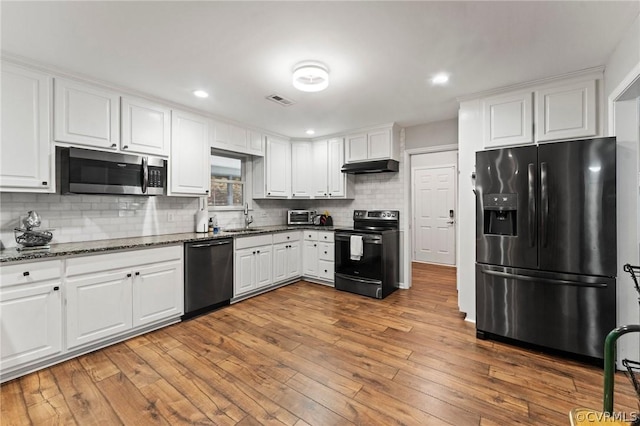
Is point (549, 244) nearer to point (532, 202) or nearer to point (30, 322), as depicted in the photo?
point (532, 202)

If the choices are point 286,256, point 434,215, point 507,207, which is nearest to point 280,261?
point 286,256

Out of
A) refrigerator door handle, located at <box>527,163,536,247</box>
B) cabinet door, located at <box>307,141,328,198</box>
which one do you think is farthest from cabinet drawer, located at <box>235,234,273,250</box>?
refrigerator door handle, located at <box>527,163,536,247</box>

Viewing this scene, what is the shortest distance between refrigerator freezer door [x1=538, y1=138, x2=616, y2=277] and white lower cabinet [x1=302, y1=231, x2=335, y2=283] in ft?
8.92

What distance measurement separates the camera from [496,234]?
2.74 meters

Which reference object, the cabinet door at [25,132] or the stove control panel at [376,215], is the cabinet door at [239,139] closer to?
the cabinet door at [25,132]

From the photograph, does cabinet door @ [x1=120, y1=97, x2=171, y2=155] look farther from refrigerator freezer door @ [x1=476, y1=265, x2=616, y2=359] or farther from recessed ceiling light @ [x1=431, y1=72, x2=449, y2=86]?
→ refrigerator freezer door @ [x1=476, y1=265, x2=616, y2=359]

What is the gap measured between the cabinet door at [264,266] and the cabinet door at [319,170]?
1.38 meters

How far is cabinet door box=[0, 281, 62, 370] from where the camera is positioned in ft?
6.84

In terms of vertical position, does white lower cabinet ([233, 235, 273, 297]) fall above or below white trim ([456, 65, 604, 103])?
below

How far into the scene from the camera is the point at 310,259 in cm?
478

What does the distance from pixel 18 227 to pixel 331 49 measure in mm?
3157

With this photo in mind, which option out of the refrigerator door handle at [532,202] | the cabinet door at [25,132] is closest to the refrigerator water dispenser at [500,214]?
the refrigerator door handle at [532,202]

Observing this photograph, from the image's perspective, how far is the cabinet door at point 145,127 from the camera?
299cm

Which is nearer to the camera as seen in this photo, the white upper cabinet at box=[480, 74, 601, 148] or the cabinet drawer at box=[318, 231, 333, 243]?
the white upper cabinet at box=[480, 74, 601, 148]
